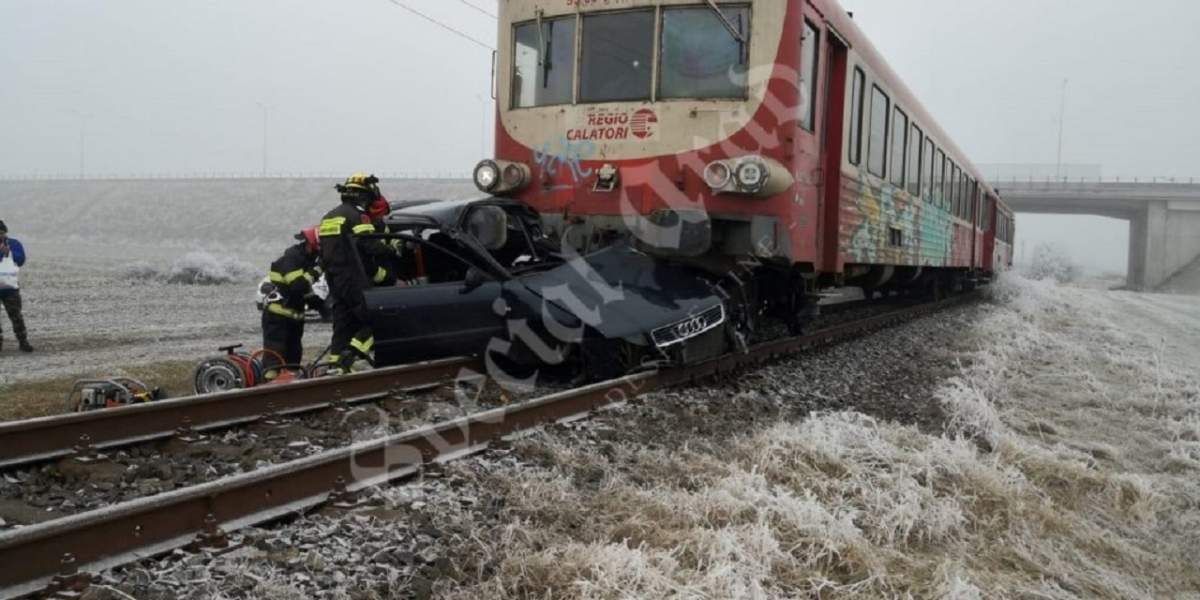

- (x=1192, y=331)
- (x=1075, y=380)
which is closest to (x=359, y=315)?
(x=1075, y=380)

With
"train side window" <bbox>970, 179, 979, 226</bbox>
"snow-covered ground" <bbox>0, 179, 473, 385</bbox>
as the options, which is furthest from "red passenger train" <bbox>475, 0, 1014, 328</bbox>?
"train side window" <bbox>970, 179, 979, 226</bbox>

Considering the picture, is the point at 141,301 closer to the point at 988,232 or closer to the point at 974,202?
the point at 974,202

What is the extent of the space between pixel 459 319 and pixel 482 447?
7.02 feet

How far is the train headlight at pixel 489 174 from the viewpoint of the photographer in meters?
7.32

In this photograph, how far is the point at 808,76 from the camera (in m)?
6.94

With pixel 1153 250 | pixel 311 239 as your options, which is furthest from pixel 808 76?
pixel 1153 250

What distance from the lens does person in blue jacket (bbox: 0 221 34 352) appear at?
9.55 metres

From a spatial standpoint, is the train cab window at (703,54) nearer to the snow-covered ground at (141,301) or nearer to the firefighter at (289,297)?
the firefighter at (289,297)

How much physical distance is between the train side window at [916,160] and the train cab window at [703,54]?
4842 mm

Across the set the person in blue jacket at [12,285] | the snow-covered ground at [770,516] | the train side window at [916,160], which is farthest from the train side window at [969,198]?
the person in blue jacket at [12,285]

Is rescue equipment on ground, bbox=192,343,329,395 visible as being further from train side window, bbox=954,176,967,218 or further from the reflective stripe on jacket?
train side window, bbox=954,176,967,218

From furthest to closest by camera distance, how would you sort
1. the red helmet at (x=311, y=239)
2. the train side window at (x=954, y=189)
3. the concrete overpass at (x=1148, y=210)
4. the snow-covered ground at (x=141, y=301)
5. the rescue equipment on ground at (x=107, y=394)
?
1. the concrete overpass at (x=1148, y=210)
2. the train side window at (x=954, y=189)
3. the snow-covered ground at (x=141, y=301)
4. the red helmet at (x=311, y=239)
5. the rescue equipment on ground at (x=107, y=394)

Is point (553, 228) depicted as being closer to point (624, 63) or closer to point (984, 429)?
point (624, 63)

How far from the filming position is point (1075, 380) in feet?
25.7
